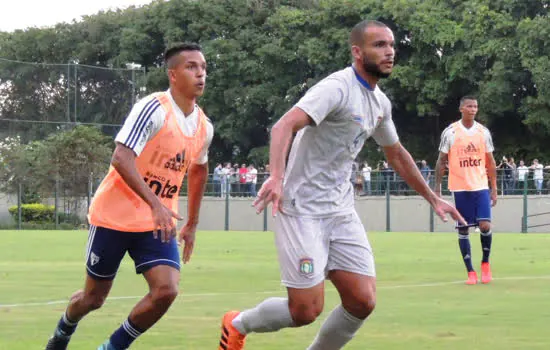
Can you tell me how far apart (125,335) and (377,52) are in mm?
2478

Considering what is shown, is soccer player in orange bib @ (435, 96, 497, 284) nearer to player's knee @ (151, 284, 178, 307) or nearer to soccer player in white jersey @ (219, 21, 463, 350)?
soccer player in white jersey @ (219, 21, 463, 350)

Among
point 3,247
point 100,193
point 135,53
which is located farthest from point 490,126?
point 100,193

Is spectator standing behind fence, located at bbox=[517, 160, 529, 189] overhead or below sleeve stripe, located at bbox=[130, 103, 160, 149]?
below

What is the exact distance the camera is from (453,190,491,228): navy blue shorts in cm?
1655

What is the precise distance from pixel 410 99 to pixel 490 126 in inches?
207

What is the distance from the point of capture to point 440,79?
58.0 meters

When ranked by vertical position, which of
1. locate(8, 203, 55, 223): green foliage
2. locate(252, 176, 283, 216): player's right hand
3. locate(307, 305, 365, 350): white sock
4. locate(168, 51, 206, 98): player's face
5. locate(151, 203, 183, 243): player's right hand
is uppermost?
locate(168, 51, 206, 98): player's face

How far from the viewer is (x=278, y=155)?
24.3 feet

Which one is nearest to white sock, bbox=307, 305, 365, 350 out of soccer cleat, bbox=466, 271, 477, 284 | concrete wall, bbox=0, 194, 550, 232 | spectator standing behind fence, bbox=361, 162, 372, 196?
soccer cleat, bbox=466, 271, 477, 284

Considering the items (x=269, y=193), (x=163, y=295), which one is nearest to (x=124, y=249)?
(x=163, y=295)

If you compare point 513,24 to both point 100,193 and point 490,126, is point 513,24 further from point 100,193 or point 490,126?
point 100,193

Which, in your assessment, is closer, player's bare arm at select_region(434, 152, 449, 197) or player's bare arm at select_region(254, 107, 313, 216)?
player's bare arm at select_region(254, 107, 313, 216)

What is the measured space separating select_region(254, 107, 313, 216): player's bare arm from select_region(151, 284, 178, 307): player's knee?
1063 mm

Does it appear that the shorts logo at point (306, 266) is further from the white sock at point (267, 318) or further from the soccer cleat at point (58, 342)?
the soccer cleat at point (58, 342)
